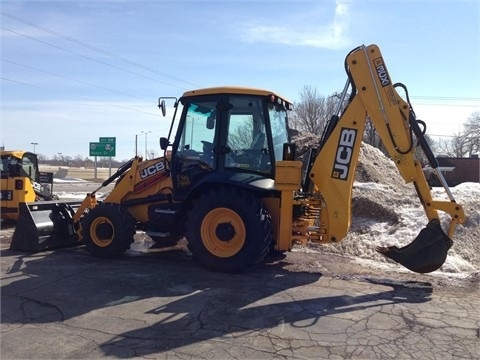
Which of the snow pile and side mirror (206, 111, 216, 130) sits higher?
side mirror (206, 111, 216, 130)

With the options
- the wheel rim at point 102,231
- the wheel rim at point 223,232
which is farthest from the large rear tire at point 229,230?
the wheel rim at point 102,231

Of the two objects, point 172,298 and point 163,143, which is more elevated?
point 163,143

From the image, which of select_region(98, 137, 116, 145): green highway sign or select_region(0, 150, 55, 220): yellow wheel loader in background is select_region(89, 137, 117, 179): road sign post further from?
select_region(0, 150, 55, 220): yellow wheel loader in background

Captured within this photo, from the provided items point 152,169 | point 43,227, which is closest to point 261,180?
point 152,169

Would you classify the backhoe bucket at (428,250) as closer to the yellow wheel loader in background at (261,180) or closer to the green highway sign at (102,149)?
the yellow wheel loader in background at (261,180)

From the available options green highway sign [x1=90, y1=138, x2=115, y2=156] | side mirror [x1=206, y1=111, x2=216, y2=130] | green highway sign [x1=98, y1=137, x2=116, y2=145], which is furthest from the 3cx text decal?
green highway sign [x1=98, y1=137, x2=116, y2=145]

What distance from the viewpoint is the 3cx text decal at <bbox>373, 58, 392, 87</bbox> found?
6601mm

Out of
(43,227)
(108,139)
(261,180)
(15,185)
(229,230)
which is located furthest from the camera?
(108,139)

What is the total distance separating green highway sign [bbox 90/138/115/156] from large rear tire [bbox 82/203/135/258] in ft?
97.8

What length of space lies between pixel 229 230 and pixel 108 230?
244cm

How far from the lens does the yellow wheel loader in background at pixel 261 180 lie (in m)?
6.59

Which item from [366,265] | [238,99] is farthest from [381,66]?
[366,265]

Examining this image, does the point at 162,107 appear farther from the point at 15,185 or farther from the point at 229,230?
the point at 15,185

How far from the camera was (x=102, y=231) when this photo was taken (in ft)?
26.8
